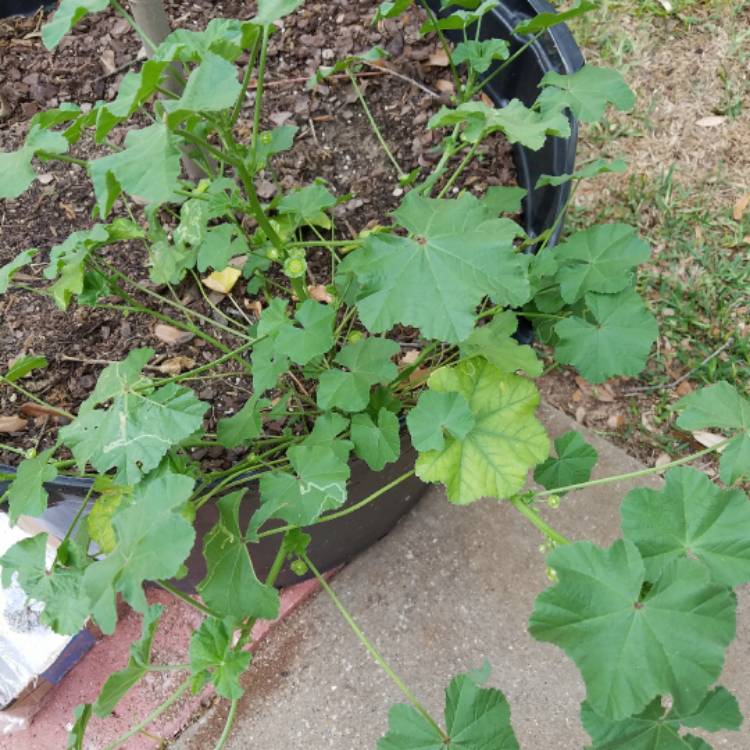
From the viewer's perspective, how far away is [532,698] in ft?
5.54

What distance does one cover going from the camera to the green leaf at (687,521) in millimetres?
952

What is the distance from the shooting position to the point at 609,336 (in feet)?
4.33

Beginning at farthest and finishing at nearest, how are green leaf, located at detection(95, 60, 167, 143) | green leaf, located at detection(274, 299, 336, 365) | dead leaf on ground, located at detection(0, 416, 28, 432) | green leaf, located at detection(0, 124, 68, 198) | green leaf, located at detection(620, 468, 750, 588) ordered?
dead leaf on ground, located at detection(0, 416, 28, 432)
green leaf, located at detection(274, 299, 336, 365)
green leaf, located at detection(0, 124, 68, 198)
green leaf, located at detection(620, 468, 750, 588)
green leaf, located at detection(95, 60, 167, 143)

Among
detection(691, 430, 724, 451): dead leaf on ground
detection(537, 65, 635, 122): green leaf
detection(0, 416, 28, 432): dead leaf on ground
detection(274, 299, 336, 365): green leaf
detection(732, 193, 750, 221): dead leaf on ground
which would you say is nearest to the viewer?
detection(274, 299, 336, 365): green leaf

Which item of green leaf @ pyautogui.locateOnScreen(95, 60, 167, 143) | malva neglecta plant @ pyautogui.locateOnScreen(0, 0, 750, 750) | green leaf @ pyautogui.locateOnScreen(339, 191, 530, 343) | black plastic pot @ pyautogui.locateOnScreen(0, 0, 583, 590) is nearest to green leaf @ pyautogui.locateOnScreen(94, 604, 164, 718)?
malva neglecta plant @ pyautogui.locateOnScreen(0, 0, 750, 750)

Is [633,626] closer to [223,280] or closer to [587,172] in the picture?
[587,172]

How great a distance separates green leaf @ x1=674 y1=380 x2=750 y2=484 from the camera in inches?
42.8

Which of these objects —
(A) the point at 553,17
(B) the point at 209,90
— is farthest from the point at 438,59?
(B) the point at 209,90

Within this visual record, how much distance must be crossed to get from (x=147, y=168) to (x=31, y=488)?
0.55 metres

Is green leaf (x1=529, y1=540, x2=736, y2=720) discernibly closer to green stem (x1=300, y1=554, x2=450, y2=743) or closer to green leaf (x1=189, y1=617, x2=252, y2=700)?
green stem (x1=300, y1=554, x2=450, y2=743)

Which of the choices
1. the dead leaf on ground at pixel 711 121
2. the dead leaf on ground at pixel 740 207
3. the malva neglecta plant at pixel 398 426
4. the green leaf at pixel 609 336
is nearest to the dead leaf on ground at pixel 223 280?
the malva neglecta plant at pixel 398 426

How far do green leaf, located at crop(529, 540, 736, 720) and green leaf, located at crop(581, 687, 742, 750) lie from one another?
0.10 m

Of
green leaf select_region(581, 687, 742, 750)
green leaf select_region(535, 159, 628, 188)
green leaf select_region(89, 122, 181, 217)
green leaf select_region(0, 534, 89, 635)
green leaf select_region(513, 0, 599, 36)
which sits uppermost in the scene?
green leaf select_region(89, 122, 181, 217)

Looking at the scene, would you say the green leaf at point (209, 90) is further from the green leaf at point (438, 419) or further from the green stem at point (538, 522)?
the green stem at point (538, 522)
